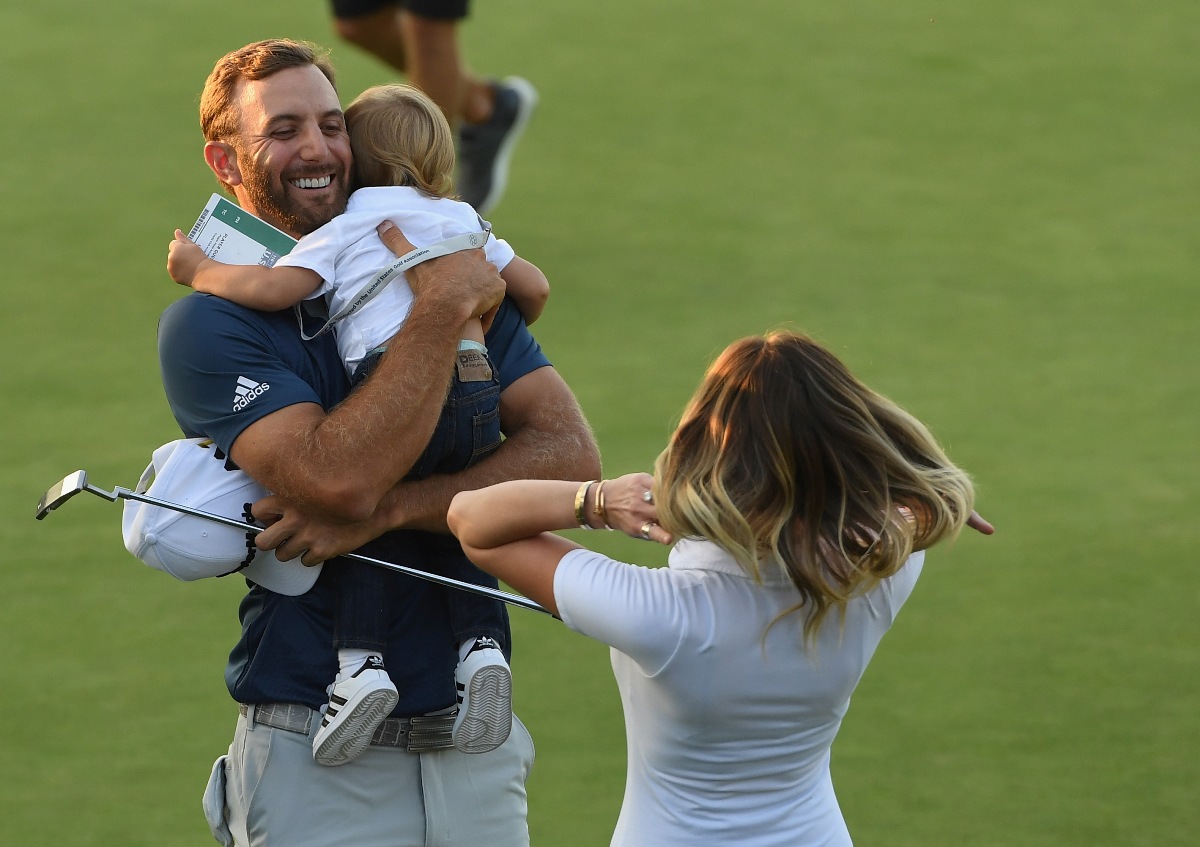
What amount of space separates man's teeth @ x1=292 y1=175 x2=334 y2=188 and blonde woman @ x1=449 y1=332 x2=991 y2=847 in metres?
0.66

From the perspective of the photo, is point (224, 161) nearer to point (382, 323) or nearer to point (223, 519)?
point (382, 323)

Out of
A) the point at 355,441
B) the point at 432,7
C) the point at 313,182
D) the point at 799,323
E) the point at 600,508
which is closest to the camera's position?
the point at 600,508

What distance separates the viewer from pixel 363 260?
251cm

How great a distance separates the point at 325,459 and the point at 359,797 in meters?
0.54

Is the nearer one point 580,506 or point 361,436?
point 580,506

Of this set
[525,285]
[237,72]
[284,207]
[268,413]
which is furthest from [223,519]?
[237,72]

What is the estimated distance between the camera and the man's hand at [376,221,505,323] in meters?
2.46

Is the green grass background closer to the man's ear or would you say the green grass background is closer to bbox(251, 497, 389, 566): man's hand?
bbox(251, 497, 389, 566): man's hand

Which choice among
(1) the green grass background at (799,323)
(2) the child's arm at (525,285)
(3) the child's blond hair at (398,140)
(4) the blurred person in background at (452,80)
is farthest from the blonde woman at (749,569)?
(4) the blurred person in background at (452,80)

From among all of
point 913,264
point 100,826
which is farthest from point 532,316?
point 913,264

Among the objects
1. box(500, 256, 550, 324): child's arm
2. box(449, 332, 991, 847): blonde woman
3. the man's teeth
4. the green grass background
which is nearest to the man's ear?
the man's teeth

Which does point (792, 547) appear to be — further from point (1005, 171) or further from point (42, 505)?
point (1005, 171)

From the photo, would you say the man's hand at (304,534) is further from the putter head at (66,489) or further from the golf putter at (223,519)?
the putter head at (66,489)

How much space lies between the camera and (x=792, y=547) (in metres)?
2.11
